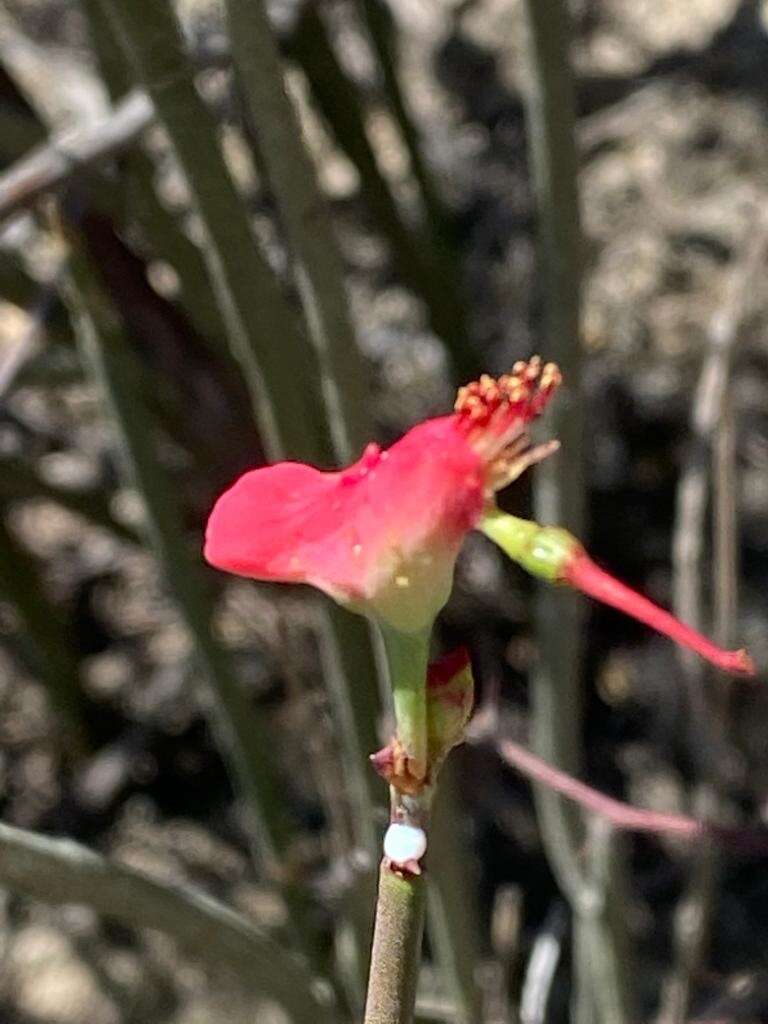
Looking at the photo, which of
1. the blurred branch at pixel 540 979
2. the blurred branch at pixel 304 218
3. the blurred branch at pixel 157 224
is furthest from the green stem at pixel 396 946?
the blurred branch at pixel 157 224

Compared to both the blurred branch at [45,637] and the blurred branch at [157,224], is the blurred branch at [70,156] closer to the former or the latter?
the blurred branch at [157,224]

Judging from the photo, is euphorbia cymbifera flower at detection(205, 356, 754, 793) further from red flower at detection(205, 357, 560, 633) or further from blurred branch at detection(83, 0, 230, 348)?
blurred branch at detection(83, 0, 230, 348)

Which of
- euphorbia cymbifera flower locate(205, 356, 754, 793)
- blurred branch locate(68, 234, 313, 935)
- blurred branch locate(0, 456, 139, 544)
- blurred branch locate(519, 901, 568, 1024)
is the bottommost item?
euphorbia cymbifera flower locate(205, 356, 754, 793)

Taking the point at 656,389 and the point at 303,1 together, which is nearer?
the point at 303,1

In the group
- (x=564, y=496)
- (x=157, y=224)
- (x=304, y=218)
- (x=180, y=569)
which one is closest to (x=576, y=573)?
(x=304, y=218)

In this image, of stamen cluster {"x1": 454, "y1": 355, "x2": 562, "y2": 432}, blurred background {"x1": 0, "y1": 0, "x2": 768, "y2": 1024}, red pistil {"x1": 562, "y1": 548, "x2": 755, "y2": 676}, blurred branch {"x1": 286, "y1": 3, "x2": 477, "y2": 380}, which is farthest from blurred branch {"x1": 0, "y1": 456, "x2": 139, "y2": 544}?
red pistil {"x1": 562, "y1": 548, "x2": 755, "y2": 676}

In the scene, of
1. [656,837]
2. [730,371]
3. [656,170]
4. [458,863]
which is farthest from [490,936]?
[656,170]

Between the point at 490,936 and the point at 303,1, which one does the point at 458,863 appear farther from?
the point at 303,1
